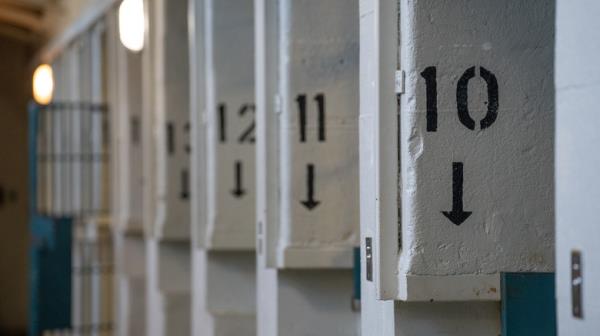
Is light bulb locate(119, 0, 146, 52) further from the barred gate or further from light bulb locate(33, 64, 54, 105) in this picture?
the barred gate

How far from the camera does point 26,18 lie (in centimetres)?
1416

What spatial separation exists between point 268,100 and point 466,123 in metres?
1.42

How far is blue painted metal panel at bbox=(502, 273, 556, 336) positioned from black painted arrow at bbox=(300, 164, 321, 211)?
53.9 inches

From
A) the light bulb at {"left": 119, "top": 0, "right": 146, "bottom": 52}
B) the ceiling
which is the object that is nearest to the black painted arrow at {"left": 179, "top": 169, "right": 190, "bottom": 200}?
the light bulb at {"left": 119, "top": 0, "right": 146, "bottom": 52}

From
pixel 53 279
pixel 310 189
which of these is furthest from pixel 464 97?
pixel 53 279

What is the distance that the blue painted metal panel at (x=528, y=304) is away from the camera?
138 inches

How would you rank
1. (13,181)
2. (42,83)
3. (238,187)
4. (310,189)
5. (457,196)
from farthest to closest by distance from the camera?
(13,181), (42,83), (238,187), (310,189), (457,196)

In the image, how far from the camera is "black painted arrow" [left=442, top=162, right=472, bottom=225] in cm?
354

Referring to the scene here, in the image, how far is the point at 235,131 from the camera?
6.11 meters

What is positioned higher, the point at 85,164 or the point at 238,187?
the point at 85,164

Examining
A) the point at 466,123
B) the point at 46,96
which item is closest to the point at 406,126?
the point at 466,123

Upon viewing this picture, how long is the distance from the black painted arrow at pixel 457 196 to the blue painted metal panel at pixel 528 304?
20 cm

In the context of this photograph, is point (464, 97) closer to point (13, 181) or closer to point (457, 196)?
point (457, 196)

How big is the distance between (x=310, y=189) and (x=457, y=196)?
4.39 feet
